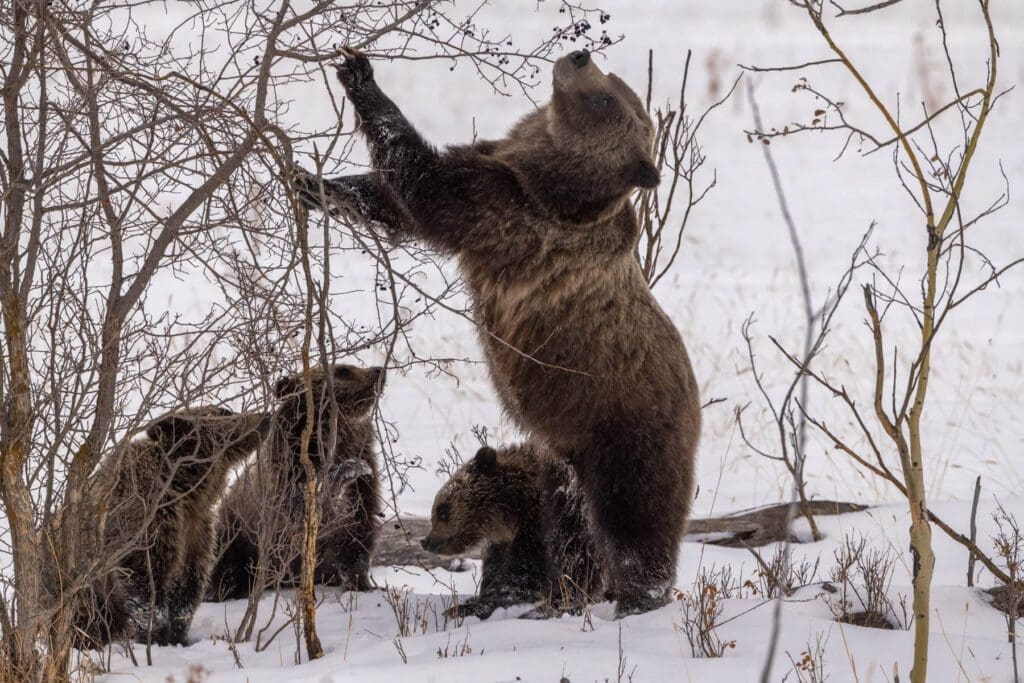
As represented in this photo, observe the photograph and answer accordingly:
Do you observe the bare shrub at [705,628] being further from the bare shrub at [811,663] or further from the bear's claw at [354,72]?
the bear's claw at [354,72]

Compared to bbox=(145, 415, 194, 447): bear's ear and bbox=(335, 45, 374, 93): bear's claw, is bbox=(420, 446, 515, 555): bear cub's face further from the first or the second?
bbox=(335, 45, 374, 93): bear's claw

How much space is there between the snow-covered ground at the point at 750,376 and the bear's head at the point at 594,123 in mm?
1819

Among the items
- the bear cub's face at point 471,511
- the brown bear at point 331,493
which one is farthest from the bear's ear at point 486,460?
the brown bear at point 331,493

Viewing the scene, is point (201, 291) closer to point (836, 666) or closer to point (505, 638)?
point (505, 638)

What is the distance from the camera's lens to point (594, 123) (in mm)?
5754

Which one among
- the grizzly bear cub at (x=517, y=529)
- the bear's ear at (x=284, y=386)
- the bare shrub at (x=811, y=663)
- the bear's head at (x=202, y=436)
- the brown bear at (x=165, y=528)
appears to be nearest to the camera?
the bare shrub at (x=811, y=663)

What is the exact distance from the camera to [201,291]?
1427 cm

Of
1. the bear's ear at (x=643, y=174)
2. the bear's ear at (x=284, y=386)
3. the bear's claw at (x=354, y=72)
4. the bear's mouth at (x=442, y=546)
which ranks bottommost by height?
the bear's mouth at (x=442, y=546)

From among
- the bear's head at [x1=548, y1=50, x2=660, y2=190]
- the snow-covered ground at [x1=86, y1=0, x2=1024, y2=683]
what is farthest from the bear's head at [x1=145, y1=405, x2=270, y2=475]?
the bear's head at [x1=548, y1=50, x2=660, y2=190]

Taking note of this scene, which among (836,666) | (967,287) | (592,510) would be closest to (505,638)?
(592,510)

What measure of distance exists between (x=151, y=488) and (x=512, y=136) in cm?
250

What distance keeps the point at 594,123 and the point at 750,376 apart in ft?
22.7

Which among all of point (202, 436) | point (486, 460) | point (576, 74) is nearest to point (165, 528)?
point (202, 436)

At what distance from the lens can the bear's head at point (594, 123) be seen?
5648mm
